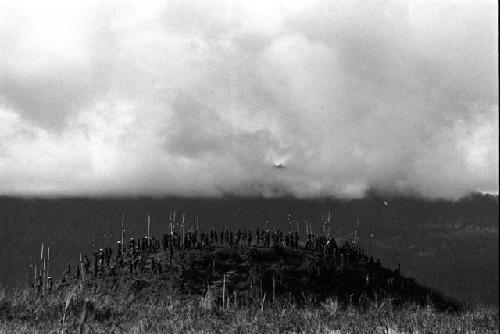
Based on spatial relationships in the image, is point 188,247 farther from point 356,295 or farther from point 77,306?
point 77,306

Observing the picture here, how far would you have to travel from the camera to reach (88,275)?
10606 cm

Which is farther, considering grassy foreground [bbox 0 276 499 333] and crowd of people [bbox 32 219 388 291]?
crowd of people [bbox 32 219 388 291]

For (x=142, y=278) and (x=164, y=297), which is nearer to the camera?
(x=164, y=297)

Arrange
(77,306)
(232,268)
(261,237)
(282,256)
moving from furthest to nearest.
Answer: (261,237)
(282,256)
(232,268)
(77,306)

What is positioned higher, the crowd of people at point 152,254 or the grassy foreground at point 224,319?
the grassy foreground at point 224,319

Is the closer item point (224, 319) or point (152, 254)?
point (224, 319)

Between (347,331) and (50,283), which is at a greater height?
(347,331)

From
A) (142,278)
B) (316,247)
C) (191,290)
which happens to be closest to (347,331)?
(191,290)

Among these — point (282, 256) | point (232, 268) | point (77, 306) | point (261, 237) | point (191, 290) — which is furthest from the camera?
point (261, 237)

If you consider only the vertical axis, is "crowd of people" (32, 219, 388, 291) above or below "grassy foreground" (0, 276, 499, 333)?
below

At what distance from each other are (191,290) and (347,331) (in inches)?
3068

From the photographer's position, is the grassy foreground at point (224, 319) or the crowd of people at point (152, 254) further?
the crowd of people at point (152, 254)

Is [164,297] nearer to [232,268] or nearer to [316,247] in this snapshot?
[232,268]

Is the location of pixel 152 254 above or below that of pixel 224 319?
below
